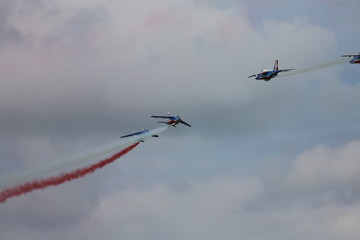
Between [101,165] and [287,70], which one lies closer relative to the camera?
[101,165]

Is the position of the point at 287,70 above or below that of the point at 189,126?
above

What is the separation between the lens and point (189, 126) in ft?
552

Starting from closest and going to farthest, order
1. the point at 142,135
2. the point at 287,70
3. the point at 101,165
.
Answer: the point at 101,165, the point at 142,135, the point at 287,70

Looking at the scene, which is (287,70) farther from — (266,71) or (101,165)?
(101,165)

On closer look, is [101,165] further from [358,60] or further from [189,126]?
[358,60]

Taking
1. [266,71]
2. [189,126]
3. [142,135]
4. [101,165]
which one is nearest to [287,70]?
[266,71]

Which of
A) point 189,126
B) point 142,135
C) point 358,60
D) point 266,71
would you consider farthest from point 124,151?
point 358,60

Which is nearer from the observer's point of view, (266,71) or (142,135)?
(142,135)

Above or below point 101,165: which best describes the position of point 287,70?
above

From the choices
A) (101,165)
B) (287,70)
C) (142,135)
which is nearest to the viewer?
(101,165)

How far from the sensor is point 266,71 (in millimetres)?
170250

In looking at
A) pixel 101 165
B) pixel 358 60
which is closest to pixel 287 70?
pixel 358 60

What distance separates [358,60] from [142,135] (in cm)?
6839

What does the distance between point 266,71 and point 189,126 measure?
28.8m
